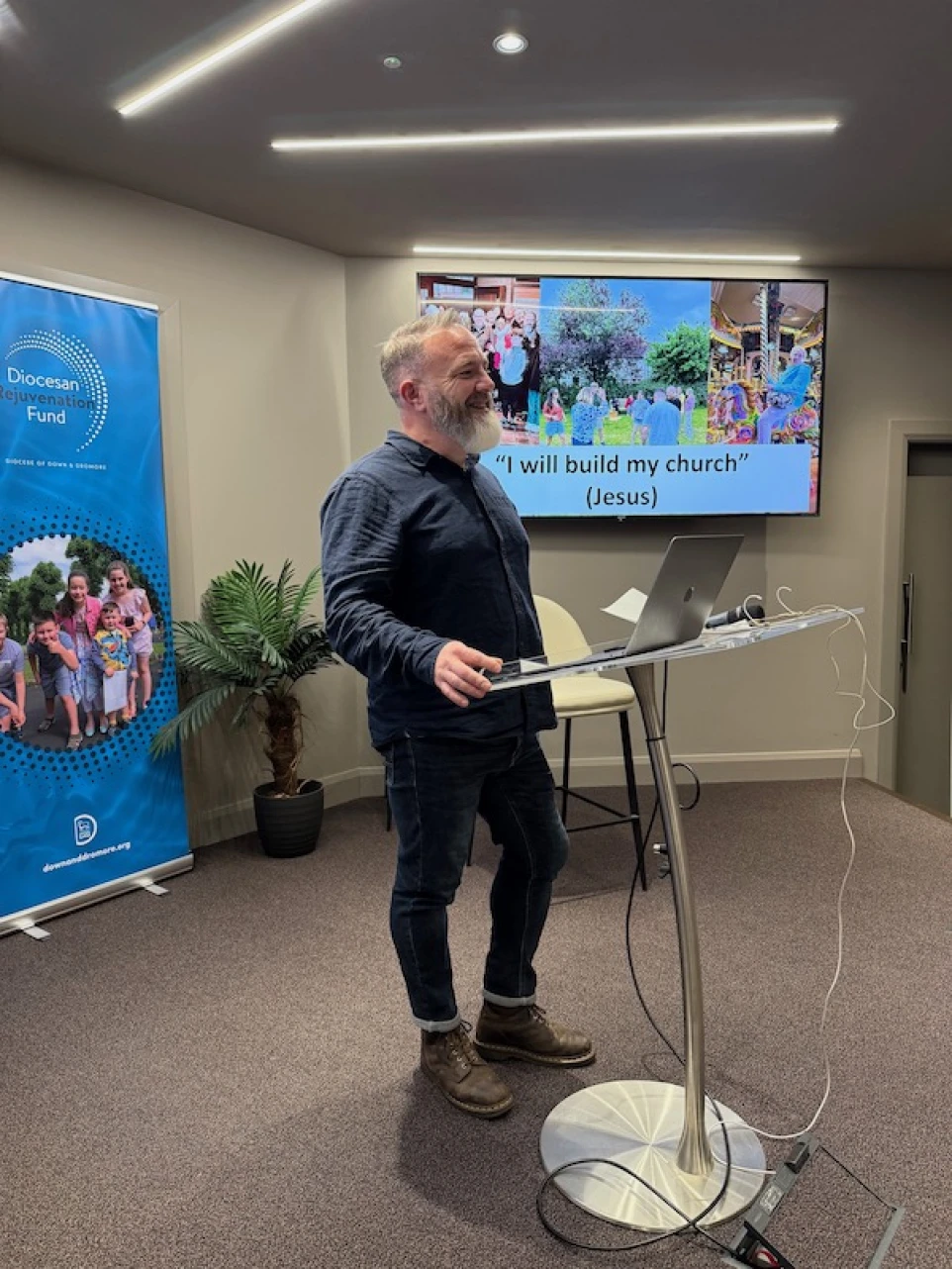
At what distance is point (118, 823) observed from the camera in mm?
3062

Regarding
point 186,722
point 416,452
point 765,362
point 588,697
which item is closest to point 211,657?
point 186,722

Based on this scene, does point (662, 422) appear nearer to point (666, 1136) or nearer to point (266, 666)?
point (266, 666)

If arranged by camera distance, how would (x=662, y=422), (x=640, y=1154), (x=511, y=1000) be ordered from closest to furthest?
(x=640, y=1154) < (x=511, y=1000) < (x=662, y=422)

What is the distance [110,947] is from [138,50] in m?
2.54

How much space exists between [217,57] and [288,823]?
251cm

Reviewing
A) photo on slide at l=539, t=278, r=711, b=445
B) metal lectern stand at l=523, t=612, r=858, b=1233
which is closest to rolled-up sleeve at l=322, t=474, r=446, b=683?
metal lectern stand at l=523, t=612, r=858, b=1233

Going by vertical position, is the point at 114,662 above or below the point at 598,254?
below

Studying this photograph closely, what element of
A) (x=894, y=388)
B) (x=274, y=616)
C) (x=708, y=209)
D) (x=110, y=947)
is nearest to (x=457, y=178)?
(x=708, y=209)

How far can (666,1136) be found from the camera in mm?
1667

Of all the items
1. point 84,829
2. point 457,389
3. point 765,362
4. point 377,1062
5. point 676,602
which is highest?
point 765,362

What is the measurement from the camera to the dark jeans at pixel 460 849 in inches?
64.9

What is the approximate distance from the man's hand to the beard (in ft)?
1.83

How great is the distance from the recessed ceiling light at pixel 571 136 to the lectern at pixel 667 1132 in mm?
2029

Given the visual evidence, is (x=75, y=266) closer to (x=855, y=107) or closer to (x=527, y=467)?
(x=527, y=467)
